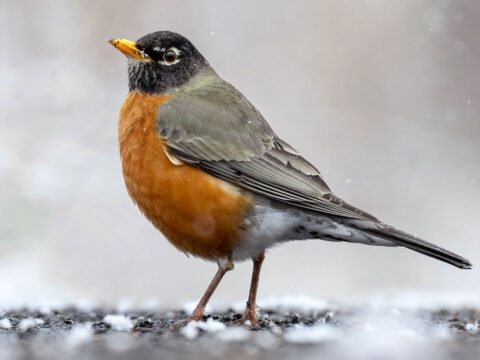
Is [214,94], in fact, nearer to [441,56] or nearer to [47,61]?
[47,61]

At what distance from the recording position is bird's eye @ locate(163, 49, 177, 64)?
586cm

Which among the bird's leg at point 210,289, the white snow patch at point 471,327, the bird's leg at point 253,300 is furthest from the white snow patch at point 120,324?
the white snow patch at point 471,327

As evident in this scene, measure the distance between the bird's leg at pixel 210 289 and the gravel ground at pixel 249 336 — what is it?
0.11 m

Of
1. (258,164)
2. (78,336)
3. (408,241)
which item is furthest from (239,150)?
(78,336)

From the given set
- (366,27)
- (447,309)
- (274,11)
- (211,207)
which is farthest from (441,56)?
(211,207)

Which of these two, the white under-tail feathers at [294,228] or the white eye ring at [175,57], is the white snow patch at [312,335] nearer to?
the white under-tail feathers at [294,228]

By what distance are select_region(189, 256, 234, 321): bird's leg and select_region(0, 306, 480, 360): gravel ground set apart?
0.11 metres

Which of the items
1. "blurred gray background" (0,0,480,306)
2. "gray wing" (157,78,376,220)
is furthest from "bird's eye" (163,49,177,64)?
"blurred gray background" (0,0,480,306)

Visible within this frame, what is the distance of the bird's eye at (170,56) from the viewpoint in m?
5.86

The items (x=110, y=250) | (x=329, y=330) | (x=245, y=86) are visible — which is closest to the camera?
(x=329, y=330)

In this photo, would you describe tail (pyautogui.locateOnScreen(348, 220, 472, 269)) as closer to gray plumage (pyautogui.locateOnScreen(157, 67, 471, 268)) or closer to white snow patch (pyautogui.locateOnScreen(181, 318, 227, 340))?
gray plumage (pyautogui.locateOnScreen(157, 67, 471, 268))

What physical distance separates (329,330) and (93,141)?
23.3 feet

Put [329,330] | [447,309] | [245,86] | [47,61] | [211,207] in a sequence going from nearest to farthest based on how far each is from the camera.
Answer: [329,330] → [211,207] → [447,309] → [47,61] → [245,86]

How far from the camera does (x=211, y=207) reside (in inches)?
195
